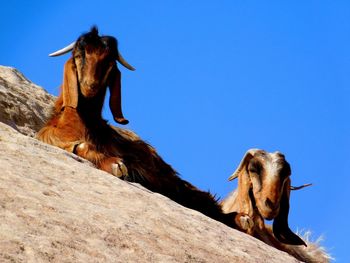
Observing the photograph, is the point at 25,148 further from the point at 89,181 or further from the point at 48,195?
the point at 48,195

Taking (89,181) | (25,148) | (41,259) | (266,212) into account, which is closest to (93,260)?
(41,259)

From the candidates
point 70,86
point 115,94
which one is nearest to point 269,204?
point 115,94

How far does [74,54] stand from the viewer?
32.9 feet

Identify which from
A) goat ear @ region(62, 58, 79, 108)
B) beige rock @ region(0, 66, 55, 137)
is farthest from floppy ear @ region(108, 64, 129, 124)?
beige rock @ region(0, 66, 55, 137)

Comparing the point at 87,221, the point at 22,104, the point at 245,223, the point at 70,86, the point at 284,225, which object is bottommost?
the point at 87,221

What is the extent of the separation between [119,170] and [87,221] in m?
3.29

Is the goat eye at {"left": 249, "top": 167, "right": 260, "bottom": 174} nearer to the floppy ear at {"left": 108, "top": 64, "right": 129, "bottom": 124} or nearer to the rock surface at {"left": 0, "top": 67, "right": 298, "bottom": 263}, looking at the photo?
the floppy ear at {"left": 108, "top": 64, "right": 129, "bottom": 124}

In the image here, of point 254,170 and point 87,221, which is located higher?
point 254,170

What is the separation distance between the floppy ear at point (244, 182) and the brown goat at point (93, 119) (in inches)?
64.9

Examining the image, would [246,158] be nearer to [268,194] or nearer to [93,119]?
[268,194]

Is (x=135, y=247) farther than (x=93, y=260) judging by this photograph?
Yes

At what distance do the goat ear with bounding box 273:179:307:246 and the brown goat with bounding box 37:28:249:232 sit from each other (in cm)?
170

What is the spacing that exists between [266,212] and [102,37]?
126 inches

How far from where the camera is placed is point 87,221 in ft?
18.6
